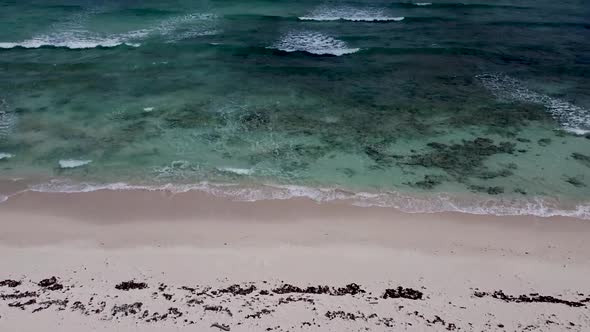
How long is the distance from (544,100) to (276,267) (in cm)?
1574

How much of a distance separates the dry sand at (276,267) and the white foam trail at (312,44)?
13792 mm

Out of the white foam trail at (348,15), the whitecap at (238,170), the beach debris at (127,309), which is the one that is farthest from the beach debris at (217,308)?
the white foam trail at (348,15)

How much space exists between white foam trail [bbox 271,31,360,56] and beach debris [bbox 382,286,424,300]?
1714 centimetres

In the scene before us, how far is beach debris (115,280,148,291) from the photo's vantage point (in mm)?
11884

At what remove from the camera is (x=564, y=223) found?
14.5 m

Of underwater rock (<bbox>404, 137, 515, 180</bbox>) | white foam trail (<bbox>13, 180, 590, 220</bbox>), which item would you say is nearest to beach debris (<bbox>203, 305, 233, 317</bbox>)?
white foam trail (<bbox>13, 180, 590, 220</bbox>)

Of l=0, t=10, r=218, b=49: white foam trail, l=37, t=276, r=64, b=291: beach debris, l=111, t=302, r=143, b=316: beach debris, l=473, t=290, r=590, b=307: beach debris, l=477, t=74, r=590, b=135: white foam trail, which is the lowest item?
l=473, t=290, r=590, b=307: beach debris

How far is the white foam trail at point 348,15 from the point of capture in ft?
102

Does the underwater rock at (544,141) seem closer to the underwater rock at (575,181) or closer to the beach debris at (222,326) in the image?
the underwater rock at (575,181)

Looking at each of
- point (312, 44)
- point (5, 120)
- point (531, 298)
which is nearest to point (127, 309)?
point (531, 298)

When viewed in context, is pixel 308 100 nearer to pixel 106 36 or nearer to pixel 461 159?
pixel 461 159

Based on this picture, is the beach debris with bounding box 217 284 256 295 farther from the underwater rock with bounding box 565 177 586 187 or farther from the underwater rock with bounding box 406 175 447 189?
the underwater rock with bounding box 565 177 586 187

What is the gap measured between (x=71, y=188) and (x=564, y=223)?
15266mm

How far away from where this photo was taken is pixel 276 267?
41.7 feet
